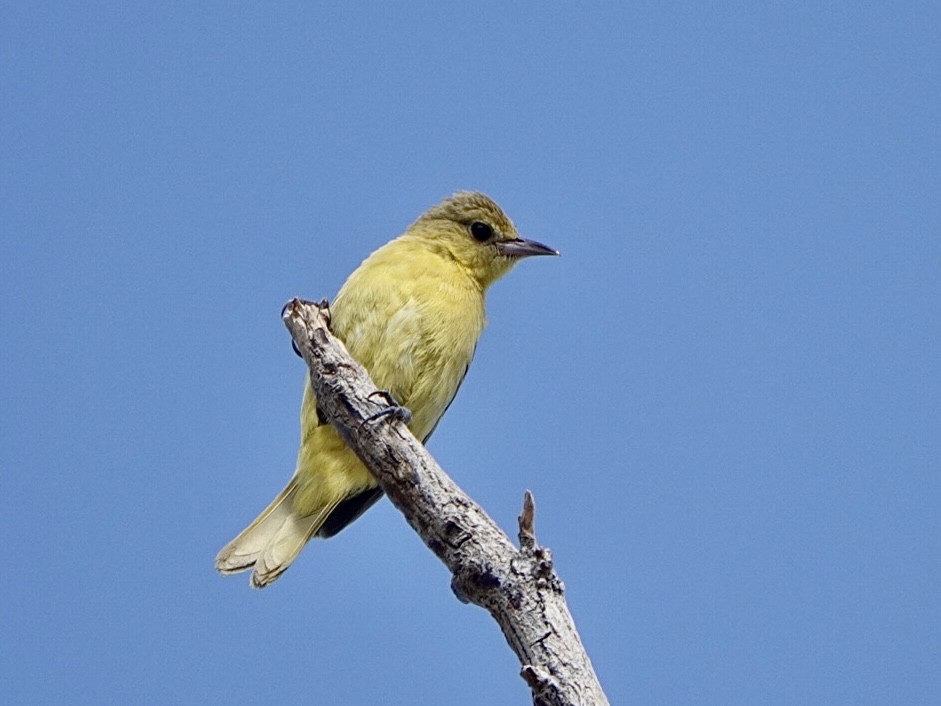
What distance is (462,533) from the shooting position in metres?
5.32

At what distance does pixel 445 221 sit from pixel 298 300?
1754mm

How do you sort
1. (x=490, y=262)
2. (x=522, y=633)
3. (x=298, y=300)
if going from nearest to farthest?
1. (x=522, y=633)
2. (x=298, y=300)
3. (x=490, y=262)

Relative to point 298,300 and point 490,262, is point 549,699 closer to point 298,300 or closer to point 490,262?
point 298,300

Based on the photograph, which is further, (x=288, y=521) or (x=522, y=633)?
(x=288, y=521)

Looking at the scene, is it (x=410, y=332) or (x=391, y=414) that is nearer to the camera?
(x=391, y=414)

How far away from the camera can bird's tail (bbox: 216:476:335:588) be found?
664 centimetres

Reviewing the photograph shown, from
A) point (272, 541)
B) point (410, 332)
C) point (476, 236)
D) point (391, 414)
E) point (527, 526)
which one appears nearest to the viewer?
point (527, 526)

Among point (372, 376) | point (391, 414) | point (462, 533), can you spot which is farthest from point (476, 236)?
point (462, 533)

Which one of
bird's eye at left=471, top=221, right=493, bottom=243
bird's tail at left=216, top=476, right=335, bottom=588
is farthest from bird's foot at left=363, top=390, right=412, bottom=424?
bird's eye at left=471, top=221, right=493, bottom=243

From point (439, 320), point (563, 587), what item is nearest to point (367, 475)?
point (439, 320)

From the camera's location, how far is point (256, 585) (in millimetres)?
6629

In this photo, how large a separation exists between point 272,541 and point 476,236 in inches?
97.1

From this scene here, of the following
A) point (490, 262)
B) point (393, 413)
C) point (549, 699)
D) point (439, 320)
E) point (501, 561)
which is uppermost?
point (490, 262)

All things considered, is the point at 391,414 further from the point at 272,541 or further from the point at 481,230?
the point at 481,230
